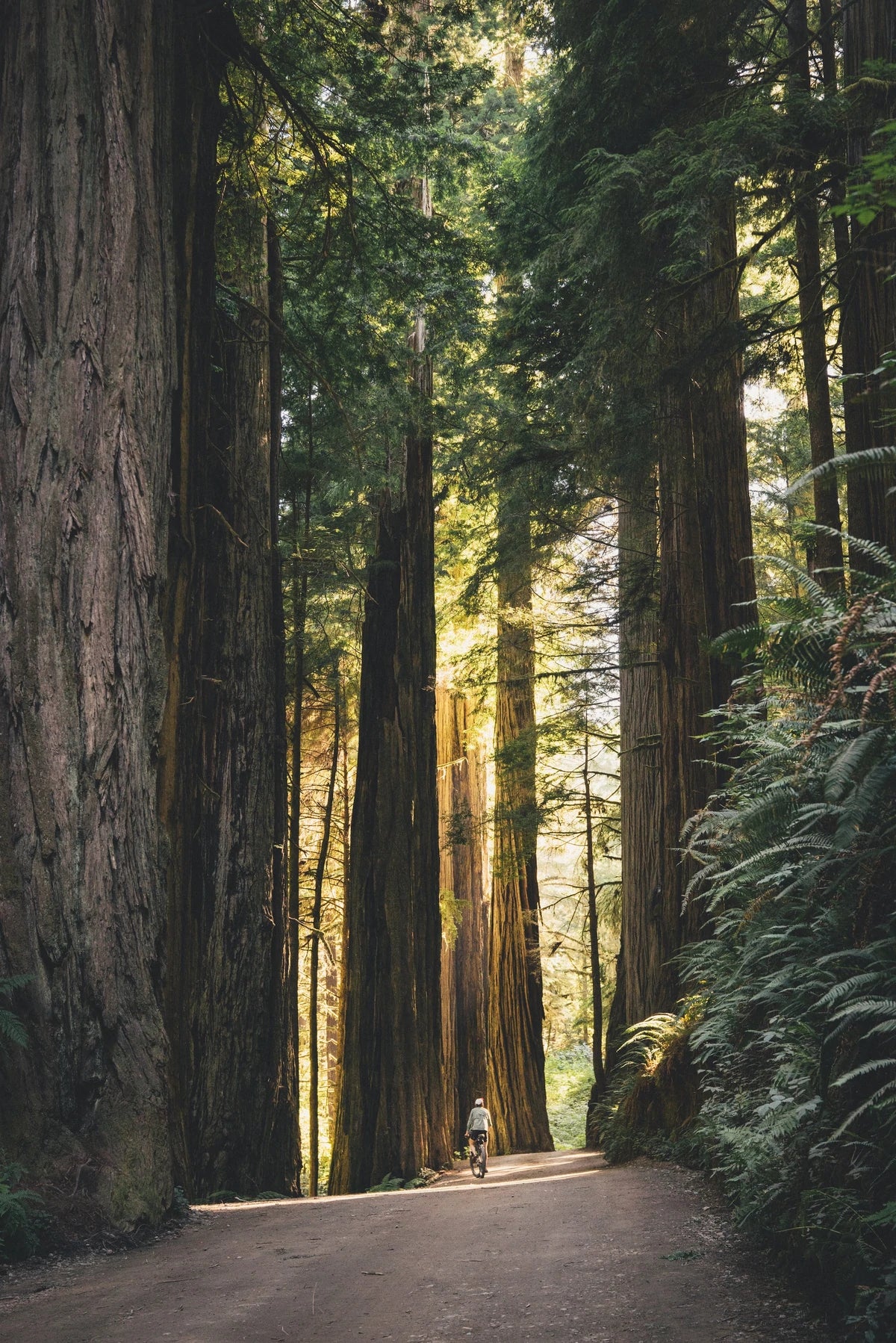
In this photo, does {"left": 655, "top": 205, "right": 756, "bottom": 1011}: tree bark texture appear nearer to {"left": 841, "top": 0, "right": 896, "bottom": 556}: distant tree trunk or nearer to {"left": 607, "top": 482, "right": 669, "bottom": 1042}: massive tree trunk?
{"left": 607, "top": 482, "right": 669, "bottom": 1042}: massive tree trunk

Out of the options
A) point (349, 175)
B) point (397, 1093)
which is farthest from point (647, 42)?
point (397, 1093)

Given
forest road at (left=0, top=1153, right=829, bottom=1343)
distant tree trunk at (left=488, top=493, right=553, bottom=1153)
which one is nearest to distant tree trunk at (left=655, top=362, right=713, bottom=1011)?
forest road at (left=0, top=1153, right=829, bottom=1343)

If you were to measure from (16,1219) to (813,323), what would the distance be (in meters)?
6.98

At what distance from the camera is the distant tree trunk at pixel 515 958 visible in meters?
16.9

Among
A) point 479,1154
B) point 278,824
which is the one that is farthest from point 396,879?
point 479,1154

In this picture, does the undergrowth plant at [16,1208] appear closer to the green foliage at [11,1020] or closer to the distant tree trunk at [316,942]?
the green foliage at [11,1020]

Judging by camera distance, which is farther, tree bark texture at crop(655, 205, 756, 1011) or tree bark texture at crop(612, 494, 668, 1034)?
tree bark texture at crop(612, 494, 668, 1034)

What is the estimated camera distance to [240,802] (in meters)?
9.11

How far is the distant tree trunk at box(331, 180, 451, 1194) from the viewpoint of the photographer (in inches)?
468

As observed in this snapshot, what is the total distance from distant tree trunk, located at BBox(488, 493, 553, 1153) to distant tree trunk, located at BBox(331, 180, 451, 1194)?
10.6ft

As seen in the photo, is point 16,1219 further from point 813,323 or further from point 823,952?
point 813,323

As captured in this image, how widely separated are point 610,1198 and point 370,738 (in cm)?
747

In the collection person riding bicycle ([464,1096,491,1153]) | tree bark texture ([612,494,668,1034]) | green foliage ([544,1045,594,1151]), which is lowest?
green foliage ([544,1045,594,1151])

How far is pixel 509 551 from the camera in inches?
532
